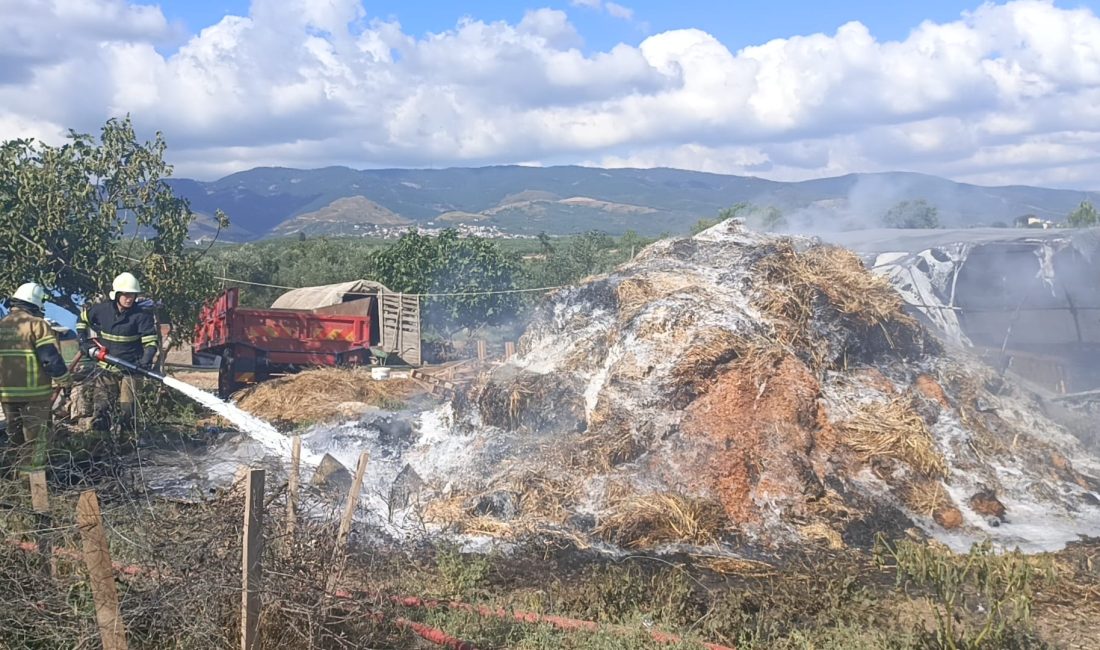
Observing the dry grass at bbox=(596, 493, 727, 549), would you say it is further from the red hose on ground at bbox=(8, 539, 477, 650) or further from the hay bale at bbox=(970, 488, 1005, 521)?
the red hose on ground at bbox=(8, 539, 477, 650)

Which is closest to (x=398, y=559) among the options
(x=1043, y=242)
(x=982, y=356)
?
(x=982, y=356)

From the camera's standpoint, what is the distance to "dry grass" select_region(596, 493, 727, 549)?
726 cm

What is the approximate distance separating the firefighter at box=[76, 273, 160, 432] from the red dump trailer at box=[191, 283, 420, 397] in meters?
4.78

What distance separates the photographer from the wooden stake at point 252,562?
368 cm

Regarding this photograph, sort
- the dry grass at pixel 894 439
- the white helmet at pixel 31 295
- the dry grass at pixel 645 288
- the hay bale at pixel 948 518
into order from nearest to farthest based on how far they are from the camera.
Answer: the white helmet at pixel 31 295, the hay bale at pixel 948 518, the dry grass at pixel 894 439, the dry grass at pixel 645 288

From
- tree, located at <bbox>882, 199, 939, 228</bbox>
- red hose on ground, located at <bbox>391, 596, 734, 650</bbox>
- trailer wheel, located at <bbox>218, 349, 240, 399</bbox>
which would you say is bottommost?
trailer wheel, located at <bbox>218, 349, 240, 399</bbox>

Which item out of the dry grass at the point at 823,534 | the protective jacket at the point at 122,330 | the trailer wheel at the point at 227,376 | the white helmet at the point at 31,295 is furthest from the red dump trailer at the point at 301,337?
the dry grass at the point at 823,534

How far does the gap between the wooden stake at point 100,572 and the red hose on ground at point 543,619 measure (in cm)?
139

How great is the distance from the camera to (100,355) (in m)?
7.76

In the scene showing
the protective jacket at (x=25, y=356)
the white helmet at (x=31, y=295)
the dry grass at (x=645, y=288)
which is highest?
the white helmet at (x=31, y=295)

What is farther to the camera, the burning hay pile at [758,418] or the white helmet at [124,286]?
the white helmet at [124,286]

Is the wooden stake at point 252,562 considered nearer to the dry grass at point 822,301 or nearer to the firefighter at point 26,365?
the firefighter at point 26,365

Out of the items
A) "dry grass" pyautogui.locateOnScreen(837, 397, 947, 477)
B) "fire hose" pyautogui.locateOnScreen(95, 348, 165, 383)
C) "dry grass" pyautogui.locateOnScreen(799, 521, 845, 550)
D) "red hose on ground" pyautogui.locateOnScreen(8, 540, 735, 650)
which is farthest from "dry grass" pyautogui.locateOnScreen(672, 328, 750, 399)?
"fire hose" pyautogui.locateOnScreen(95, 348, 165, 383)

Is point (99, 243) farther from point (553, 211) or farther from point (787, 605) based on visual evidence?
point (553, 211)
